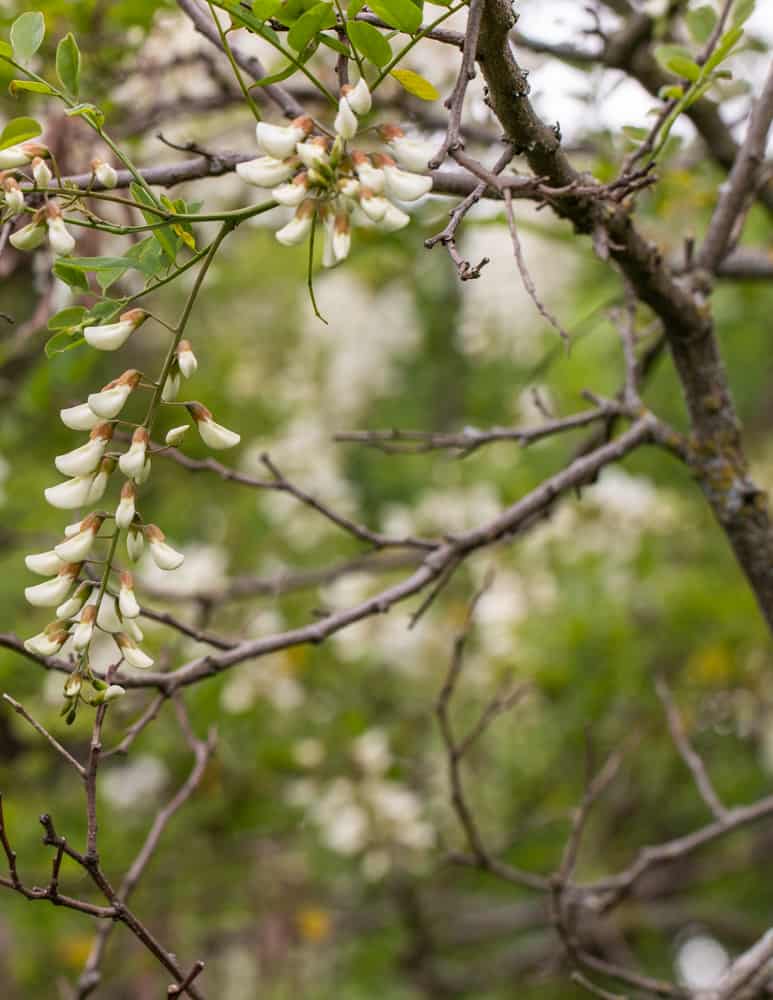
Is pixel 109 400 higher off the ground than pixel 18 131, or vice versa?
pixel 18 131

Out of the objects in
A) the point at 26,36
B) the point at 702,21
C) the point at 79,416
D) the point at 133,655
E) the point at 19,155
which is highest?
the point at 702,21

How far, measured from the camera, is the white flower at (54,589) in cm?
59

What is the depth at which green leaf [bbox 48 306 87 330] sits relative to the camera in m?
0.61

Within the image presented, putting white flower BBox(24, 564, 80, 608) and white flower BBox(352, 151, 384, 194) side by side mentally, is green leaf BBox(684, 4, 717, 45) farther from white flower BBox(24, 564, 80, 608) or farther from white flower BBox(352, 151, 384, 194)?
white flower BBox(24, 564, 80, 608)

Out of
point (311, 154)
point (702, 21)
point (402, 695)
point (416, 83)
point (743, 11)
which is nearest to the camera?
point (311, 154)

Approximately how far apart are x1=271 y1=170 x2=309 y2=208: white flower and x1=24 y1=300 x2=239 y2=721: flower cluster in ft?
0.29

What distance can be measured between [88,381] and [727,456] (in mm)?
2145

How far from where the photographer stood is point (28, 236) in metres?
0.57

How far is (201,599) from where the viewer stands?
4.28ft

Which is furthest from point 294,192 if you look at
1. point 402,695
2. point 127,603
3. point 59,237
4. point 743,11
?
point 402,695

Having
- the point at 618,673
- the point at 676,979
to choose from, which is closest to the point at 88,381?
the point at 618,673

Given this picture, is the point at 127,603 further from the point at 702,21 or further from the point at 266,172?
the point at 702,21

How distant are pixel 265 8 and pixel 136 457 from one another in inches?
9.6

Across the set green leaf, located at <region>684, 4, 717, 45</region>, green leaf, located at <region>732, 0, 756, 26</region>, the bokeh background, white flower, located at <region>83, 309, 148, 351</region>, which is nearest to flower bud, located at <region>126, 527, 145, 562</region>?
white flower, located at <region>83, 309, 148, 351</region>
